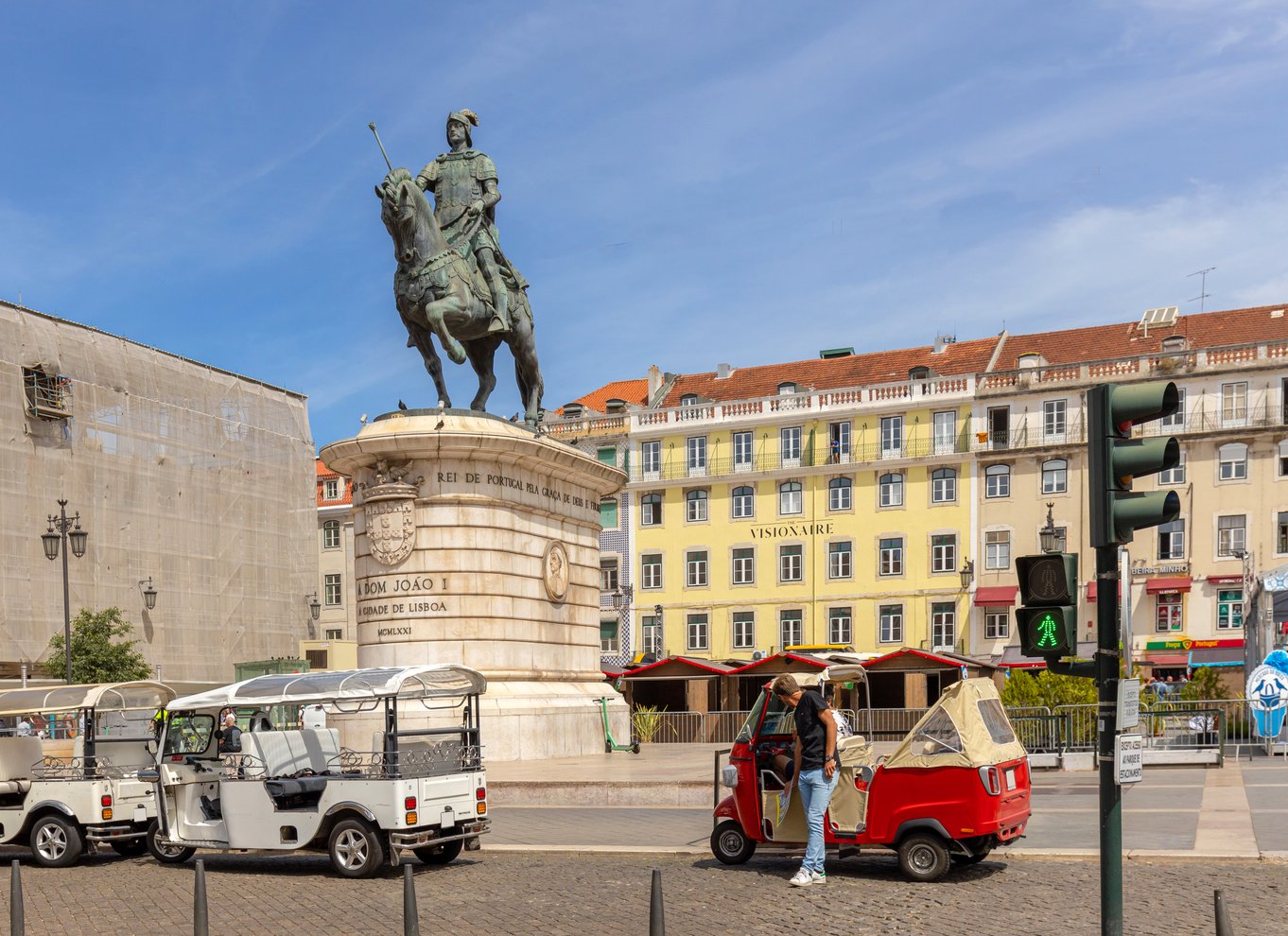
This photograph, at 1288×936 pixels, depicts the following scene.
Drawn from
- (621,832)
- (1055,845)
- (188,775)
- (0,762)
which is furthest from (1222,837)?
(0,762)

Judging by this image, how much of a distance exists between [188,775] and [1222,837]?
410 inches

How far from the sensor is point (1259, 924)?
406 inches

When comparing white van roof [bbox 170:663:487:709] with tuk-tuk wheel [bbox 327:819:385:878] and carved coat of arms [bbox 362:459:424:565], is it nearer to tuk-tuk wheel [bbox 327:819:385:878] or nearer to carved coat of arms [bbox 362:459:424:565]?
tuk-tuk wheel [bbox 327:819:385:878]

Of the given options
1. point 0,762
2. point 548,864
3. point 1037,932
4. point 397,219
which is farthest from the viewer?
point 397,219

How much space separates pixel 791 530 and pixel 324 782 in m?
50.9

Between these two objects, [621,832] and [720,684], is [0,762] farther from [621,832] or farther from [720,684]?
[720,684]

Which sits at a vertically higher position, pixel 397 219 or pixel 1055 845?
pixel 397 219

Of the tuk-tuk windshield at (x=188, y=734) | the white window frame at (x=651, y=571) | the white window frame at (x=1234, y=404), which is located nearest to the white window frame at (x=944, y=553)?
the white window frame at (x=1234, y=404)

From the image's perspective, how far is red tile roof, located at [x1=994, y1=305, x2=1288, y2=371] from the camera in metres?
58.2

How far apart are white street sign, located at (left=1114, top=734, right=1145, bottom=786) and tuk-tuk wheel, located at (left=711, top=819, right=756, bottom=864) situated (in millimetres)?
6076

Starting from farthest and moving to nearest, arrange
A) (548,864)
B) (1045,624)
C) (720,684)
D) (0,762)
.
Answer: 1. (720,684)
2. (0,762)
3. (548,864)
4. (1045,624)

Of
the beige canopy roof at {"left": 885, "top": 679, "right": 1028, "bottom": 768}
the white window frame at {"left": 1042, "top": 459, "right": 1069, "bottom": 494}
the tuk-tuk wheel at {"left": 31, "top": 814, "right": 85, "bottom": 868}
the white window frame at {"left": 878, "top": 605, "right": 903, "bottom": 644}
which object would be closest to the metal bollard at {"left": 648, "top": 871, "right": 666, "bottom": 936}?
the beige canopy roof at {"left": 885, "top": 679, "right": 1028, "bottom": 768}

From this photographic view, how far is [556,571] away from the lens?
26188mm

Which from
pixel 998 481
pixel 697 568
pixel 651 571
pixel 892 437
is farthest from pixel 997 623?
pixel 651 571
